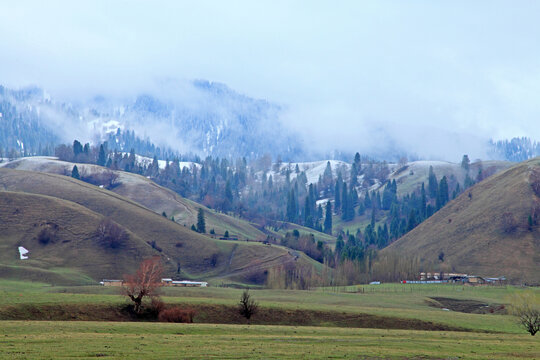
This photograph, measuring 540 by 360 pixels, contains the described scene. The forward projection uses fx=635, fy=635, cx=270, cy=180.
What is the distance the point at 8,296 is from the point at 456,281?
5663 inches

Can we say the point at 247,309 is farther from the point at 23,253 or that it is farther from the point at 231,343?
the point at 23,253

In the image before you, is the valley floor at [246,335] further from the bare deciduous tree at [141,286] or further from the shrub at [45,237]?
the shrub at [45,237]

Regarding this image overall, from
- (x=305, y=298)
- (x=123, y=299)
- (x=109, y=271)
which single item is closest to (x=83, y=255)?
(x=109, y=271)

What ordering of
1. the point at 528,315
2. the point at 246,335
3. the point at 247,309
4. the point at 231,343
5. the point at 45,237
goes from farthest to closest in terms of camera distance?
1. the point at 45,237
2. the point at 247,309
3. the point at 528,315
4. the point at 246,335
5. the point at 231,343

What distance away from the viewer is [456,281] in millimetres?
195750

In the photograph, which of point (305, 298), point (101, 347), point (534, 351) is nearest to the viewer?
point (101, 347)

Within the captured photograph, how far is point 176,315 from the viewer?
8650 cm

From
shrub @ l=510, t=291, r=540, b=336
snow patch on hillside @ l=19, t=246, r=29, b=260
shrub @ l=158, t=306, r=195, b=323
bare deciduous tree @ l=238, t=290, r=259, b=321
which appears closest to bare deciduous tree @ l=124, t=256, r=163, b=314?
shrub @ l=158, t=306, r=195, b=323

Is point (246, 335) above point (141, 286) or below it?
below

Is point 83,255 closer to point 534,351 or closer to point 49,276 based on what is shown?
point 49,276

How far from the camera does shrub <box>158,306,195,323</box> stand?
85.9 meters

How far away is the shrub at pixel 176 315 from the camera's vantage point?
85912 millimetres

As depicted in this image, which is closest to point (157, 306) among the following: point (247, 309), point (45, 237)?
point (247, 309)

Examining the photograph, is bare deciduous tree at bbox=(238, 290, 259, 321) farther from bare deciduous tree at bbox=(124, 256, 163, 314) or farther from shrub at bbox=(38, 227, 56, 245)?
shrub at bbox=(38, 227, 56, 245)
